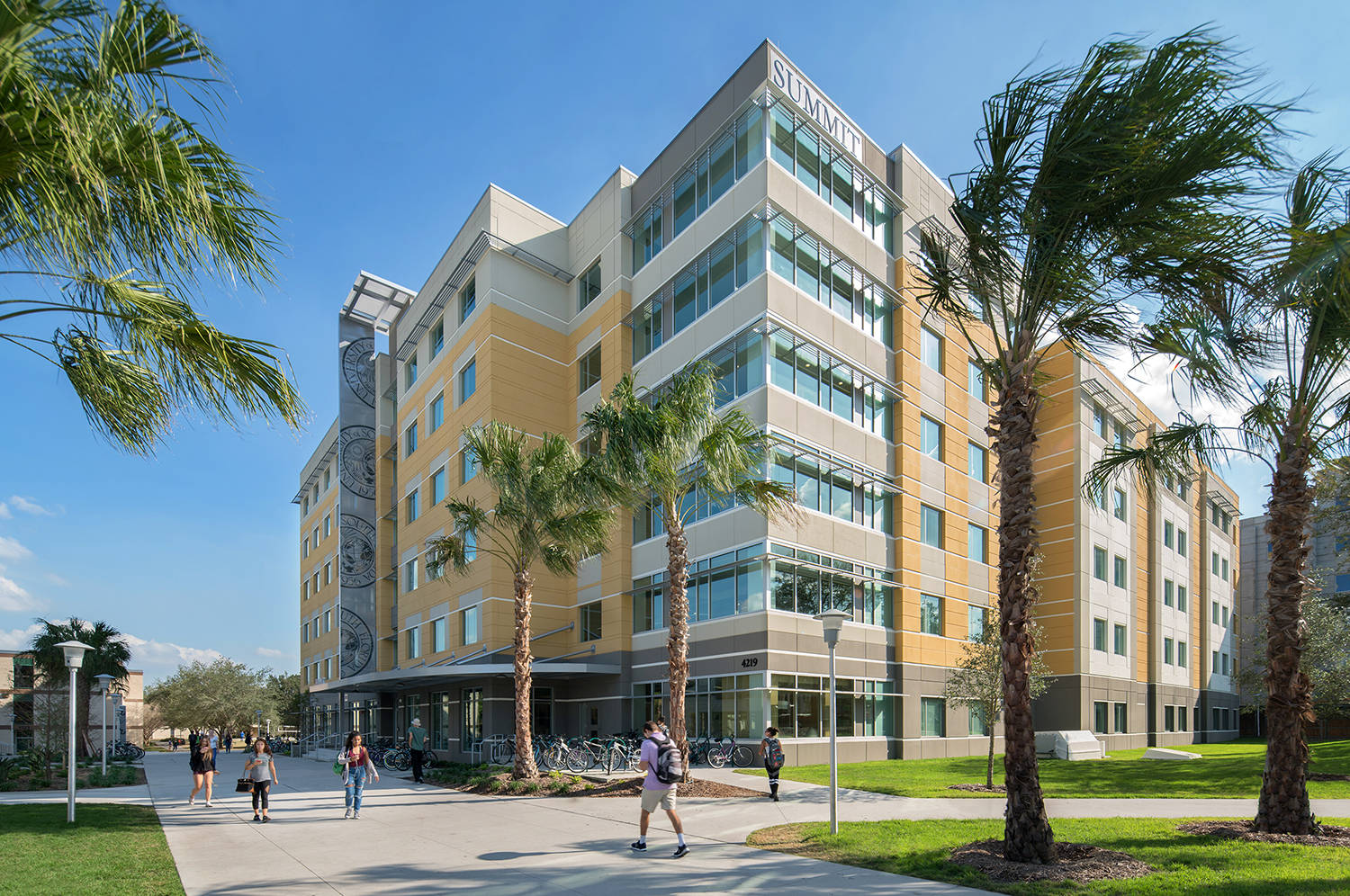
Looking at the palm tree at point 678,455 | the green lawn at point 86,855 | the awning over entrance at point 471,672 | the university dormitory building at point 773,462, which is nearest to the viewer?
the green lawn at point 86,855

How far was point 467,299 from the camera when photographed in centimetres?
4097

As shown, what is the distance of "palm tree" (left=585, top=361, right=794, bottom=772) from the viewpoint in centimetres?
2064

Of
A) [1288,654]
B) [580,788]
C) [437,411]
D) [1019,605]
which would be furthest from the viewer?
[437,411]

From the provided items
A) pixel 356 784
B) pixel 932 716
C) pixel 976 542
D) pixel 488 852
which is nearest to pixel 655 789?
pixel 488 852

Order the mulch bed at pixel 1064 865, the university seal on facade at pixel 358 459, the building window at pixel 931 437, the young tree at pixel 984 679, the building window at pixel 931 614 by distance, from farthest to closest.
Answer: the university seal on facade at pixel 358 459
the building window at pixel 931 437
the building window at pixel 931 614
the young tree at pixel 984 679
the mulch bed at pixel 1064 865

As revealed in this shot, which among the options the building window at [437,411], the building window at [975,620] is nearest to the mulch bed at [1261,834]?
the building window at [975,620]

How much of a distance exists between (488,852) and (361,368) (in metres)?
45.2

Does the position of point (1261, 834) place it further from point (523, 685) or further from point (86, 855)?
point (523, 685)

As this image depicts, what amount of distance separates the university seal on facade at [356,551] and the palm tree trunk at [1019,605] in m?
45.6

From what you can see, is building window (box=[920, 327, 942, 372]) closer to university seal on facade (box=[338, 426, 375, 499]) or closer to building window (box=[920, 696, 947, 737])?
building window (box=[920, 696, 947, 737])

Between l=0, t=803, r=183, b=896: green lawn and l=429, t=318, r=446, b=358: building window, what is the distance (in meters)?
27.7

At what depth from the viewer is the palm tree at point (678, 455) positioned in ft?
67.7

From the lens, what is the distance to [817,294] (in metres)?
31.4

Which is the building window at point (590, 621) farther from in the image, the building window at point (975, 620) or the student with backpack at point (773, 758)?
the student with backpack at point (773, 758)
